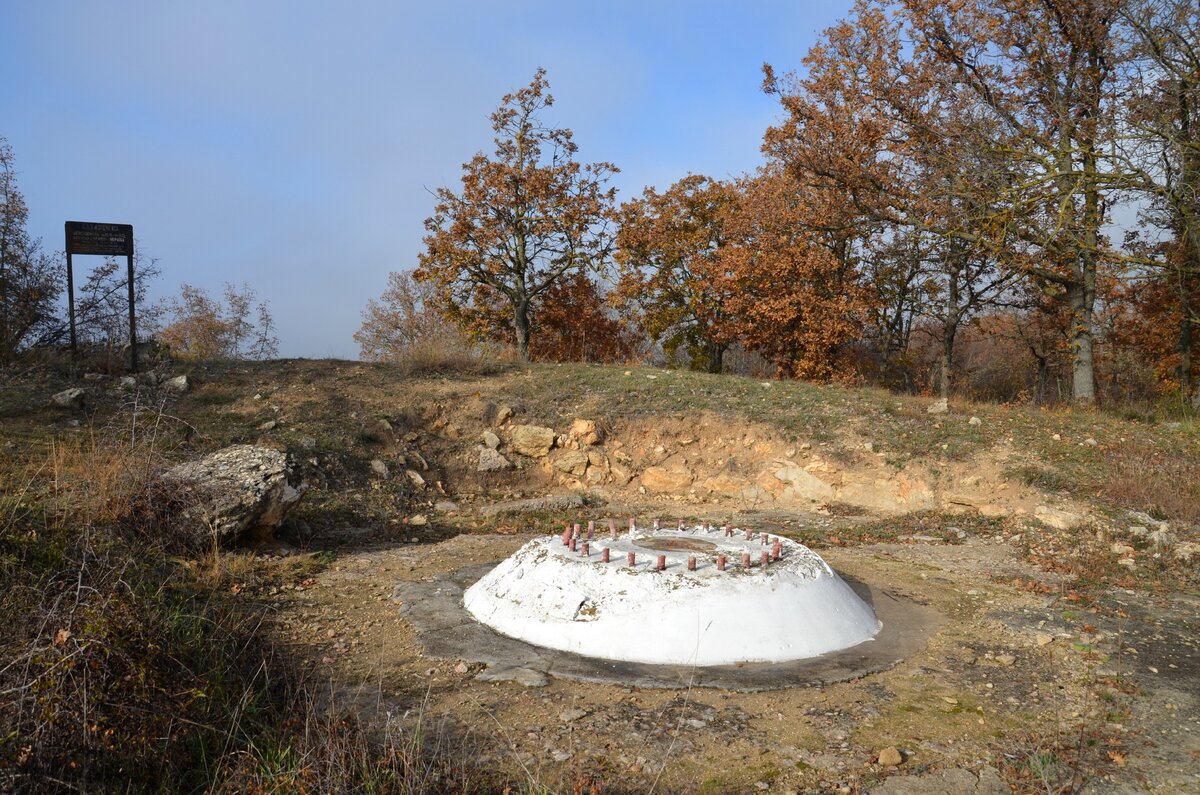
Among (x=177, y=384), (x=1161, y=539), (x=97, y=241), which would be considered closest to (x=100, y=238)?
(x=97, y=241)

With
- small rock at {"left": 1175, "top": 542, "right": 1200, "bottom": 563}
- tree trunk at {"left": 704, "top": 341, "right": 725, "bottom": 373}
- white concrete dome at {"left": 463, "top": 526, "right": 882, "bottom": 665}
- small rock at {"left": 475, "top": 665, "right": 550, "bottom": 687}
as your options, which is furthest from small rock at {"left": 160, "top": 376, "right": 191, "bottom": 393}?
tree trunk at {"left": 704, "top": 341, "right": 725, "bottom": 373}

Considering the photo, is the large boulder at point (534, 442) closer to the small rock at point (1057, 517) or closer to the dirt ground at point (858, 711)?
the dirt ground at point (858, 711)

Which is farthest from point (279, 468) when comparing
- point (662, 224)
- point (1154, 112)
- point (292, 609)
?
point (662, 224)

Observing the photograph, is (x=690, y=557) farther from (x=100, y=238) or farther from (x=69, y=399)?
(x=100, y=238)

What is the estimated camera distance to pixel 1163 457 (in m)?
10.3

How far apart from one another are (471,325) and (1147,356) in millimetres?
17404

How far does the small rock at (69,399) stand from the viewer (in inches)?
417

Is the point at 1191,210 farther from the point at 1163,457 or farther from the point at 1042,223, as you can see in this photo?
the point at 1163,457

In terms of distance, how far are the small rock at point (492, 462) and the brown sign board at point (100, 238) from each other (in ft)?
21.1

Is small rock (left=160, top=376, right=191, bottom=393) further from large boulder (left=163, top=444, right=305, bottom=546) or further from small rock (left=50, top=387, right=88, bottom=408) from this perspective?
large boulder (left=163, top=444, right=305, bottom=546)

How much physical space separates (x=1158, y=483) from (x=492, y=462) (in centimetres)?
892

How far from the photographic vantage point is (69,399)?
10633 mm

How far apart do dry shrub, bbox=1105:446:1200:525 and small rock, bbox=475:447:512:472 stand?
26.9ft

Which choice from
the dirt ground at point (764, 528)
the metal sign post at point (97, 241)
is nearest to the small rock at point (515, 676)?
the dirt ground at point (764, 528)
